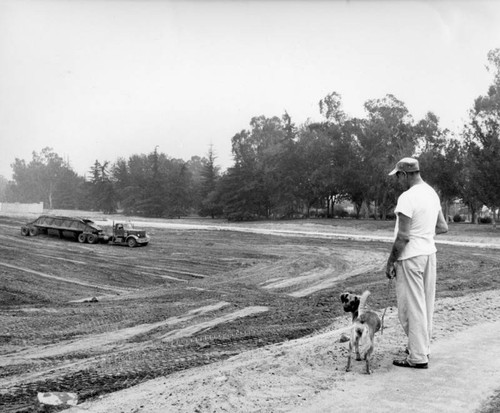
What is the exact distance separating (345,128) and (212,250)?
35.7 metres

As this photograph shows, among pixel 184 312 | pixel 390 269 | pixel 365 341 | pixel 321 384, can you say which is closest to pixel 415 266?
pixel 390 269

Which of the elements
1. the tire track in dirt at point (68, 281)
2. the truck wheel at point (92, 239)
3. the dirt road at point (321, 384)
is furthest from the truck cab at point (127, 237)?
the dirt road at point (321, 384)

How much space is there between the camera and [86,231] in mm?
26359

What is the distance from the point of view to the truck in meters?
25.3

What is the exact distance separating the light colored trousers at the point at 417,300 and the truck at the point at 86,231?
20741 mm

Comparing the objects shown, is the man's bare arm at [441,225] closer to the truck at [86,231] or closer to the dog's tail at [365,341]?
the dog's tail at [365,341]

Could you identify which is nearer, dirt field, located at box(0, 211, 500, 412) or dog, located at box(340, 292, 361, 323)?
dirt field, located at box(0, 211, 500, 412)

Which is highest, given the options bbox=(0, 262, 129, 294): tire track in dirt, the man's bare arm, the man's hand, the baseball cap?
the baseball cap

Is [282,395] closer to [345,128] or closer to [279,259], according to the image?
[279,259]

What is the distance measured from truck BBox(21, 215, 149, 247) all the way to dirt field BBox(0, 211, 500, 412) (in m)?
1.82

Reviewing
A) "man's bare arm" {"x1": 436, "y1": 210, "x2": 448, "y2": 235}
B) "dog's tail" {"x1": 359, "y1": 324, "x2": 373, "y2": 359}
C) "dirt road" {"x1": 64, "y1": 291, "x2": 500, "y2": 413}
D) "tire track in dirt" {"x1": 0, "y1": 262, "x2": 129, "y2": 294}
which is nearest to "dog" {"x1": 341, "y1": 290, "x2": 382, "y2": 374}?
"dog's tail" {"x1": 359, "y1": 324, "x2": 373, "y2": 359}

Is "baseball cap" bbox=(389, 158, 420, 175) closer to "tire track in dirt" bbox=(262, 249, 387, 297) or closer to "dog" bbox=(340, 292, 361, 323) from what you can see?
"dog" bbox=(340, 292, 361, 323)

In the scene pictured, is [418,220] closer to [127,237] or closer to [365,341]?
[365,341]

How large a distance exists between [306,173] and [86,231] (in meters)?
35.4
